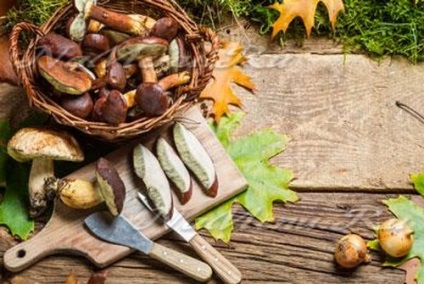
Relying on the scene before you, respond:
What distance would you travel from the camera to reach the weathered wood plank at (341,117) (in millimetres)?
Answer: 1652

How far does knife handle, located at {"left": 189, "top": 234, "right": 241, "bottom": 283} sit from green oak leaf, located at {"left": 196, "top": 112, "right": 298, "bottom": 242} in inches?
1.6

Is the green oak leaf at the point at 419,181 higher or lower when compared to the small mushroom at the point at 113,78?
lower

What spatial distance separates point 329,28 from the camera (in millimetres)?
1767

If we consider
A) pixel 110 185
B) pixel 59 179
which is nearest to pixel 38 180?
pixel 59 179

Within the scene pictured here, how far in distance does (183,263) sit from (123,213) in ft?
0.48

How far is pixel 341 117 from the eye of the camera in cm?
169

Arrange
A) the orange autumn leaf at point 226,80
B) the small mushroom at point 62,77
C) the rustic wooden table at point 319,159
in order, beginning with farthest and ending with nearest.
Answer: the orange autumn leaf at point 226,80
the rustic wooden table at point 319,159
the small mushroom at point 62,77

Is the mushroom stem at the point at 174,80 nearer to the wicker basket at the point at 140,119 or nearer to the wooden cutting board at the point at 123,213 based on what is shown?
the wicker basket at the point at 140,119

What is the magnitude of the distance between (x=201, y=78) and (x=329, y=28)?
0.34 m

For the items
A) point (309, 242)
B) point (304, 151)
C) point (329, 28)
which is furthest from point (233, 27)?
point (309, 242)

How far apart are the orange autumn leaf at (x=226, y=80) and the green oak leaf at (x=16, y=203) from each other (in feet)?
1.25

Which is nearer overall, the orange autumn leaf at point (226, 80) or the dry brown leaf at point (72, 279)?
the dry brown leaf at point (72, 279)

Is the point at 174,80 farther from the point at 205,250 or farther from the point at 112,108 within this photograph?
the point at 205,250

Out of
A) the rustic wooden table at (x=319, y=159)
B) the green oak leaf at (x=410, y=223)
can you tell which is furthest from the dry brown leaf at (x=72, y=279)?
the green oak leaf at (x=410, y=223)
